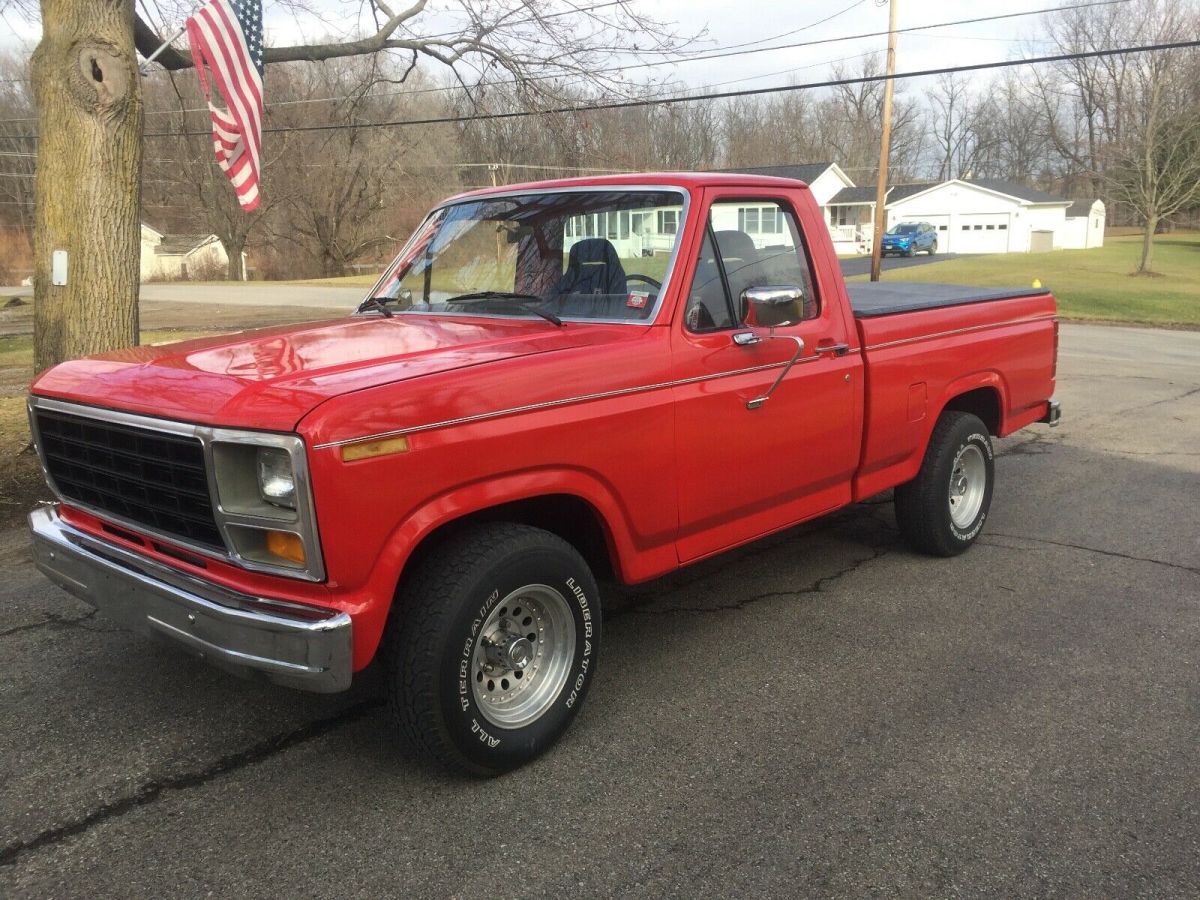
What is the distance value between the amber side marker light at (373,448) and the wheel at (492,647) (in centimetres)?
43

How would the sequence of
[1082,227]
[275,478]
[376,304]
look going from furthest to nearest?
1. [1082,227]
2. [376,304]
3. [275,478]

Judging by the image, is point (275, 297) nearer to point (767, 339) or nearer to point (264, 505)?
Answer: point (767, 339)

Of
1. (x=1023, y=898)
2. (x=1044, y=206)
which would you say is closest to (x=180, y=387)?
(x=1023, y=898)

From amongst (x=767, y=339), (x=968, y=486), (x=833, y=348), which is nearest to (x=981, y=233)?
(x=968, y=486)

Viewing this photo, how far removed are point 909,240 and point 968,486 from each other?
50773mm

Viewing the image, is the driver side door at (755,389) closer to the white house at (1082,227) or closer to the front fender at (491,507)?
the front fender at (491,507)

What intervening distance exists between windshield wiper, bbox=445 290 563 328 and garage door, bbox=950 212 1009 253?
6466 centimetres

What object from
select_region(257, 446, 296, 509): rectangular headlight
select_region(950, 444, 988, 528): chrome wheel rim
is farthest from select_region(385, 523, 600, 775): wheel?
select_region(950, 444, 988, 528): chrome wheel rim

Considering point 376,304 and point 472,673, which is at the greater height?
point 376,304

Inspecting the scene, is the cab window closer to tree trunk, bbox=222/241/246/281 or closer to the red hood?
the red hood

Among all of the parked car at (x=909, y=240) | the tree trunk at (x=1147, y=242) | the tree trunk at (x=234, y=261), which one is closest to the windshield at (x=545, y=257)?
the tree trunk at (x=1147, y=242)

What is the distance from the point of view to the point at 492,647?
3154 mm

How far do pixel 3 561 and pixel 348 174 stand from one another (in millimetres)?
58944

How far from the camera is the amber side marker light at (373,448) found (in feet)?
8.62
